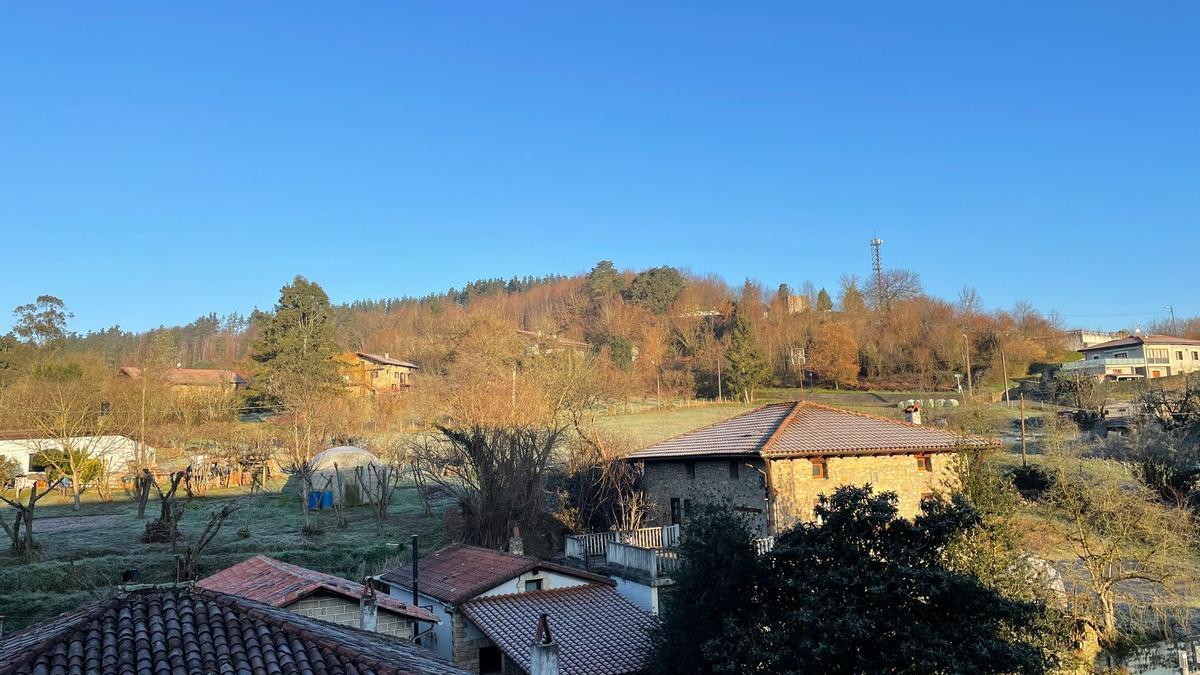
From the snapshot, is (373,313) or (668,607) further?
(373,313)

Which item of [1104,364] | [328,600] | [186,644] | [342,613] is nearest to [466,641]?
[342,613]

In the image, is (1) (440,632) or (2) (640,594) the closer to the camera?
(1) (440,632)

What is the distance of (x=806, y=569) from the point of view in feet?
40.5

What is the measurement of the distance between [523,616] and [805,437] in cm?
964

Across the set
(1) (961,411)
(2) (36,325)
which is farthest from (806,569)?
(2) (36,325)

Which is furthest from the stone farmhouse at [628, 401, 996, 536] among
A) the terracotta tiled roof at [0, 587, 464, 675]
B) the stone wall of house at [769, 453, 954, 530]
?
the terracotta tiled roof at [0, 587, 464, 675]

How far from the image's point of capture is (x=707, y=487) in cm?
2289

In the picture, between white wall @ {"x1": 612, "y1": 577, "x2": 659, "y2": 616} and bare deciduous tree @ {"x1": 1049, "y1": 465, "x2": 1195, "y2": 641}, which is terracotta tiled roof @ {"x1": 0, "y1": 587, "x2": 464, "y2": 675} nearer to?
white wall @ {"x1": 612, "y1": 577, "x2": 659, "y2": 616}

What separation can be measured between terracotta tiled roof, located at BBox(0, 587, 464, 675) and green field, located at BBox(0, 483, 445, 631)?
31.8 feet

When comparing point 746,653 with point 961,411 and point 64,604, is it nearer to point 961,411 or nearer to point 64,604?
point 64,604

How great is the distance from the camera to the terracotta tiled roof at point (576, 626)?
1486cm

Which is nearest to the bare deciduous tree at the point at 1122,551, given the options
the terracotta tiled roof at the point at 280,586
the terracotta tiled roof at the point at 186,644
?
the terracotta tiled roof at the point at 280,586

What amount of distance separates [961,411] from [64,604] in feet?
122

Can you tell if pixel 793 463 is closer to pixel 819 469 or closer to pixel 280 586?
pixel 819 469
